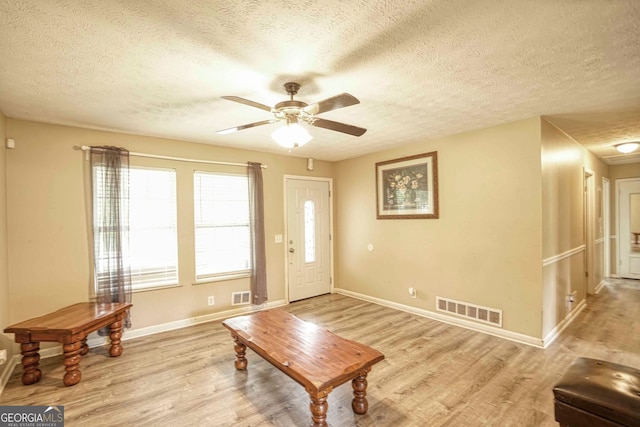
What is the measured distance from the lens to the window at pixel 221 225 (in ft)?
13.3

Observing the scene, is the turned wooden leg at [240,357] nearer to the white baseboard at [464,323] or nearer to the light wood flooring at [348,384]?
the light wood flooring at [348,384]

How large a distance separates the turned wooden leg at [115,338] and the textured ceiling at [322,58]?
220cm

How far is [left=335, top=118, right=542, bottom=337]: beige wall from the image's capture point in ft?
10.4

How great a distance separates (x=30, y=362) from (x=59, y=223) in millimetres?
1390

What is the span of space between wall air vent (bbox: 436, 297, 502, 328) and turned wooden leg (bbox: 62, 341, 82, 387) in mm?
4074

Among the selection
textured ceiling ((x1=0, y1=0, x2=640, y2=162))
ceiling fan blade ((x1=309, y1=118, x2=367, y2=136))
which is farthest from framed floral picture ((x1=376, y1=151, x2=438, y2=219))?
ceiling fan blade ((x1=309, y1=118, x2=367, y2=136))

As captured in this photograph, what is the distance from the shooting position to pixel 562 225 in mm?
3598

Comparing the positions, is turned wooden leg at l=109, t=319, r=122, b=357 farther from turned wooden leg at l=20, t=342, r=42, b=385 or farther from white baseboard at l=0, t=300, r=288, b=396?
turned wooden leg at l=20, t=342, r=42, b=385

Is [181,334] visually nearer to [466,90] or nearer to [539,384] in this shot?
[539,384]

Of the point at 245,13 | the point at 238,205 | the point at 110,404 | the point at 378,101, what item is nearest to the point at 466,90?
the point at 378,101

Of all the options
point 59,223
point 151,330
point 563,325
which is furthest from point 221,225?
point 563,325

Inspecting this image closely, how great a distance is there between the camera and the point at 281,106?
2.13 metres

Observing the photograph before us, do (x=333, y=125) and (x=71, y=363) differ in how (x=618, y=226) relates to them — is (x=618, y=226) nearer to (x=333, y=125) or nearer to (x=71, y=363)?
(x=333, y=125)

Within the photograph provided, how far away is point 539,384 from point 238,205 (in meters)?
4.01
